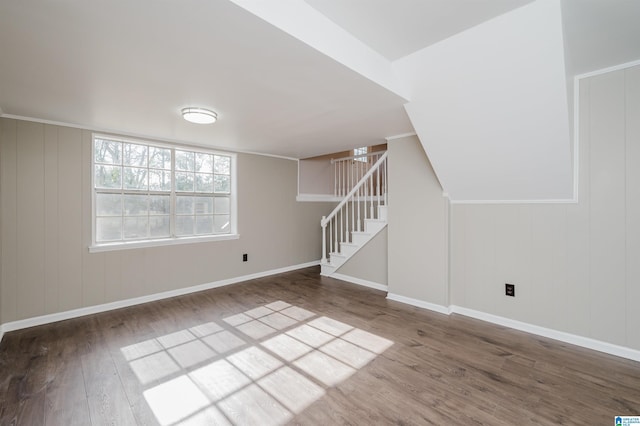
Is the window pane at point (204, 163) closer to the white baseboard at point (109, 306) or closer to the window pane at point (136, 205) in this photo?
the window pane at point (136, 205)

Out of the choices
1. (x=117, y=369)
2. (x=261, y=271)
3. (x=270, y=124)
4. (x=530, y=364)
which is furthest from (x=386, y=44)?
(x=261, y=271)

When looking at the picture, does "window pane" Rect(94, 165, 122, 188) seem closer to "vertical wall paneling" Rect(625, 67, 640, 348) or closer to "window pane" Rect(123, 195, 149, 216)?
"window pane" Rect(123, 195, 149, 216)

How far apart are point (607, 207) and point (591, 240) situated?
30 cm

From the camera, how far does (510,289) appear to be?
289 centimetres

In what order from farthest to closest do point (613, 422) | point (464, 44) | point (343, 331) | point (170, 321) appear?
point (170, 321) < point (343, 331) < point (464, 44) < point (613, 422)

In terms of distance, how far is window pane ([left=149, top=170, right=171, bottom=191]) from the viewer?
3.73 m

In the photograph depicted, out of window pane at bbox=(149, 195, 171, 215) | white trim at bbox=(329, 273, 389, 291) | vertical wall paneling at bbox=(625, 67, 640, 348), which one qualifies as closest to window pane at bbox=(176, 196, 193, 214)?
window pane at bbox=(149, 195, 171, 215)

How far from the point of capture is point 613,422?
1593 millimetres

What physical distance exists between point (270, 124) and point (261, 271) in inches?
105

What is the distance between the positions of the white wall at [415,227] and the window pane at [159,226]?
122 inches

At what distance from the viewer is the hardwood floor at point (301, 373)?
168 cm

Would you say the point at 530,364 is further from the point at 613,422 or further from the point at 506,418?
the point at 506,418

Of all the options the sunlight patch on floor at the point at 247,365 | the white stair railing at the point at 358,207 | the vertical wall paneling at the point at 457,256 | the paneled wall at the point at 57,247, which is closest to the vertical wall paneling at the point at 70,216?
the paneled wall at the point at 57,247

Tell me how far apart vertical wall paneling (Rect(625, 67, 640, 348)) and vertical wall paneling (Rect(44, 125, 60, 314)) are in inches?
213
